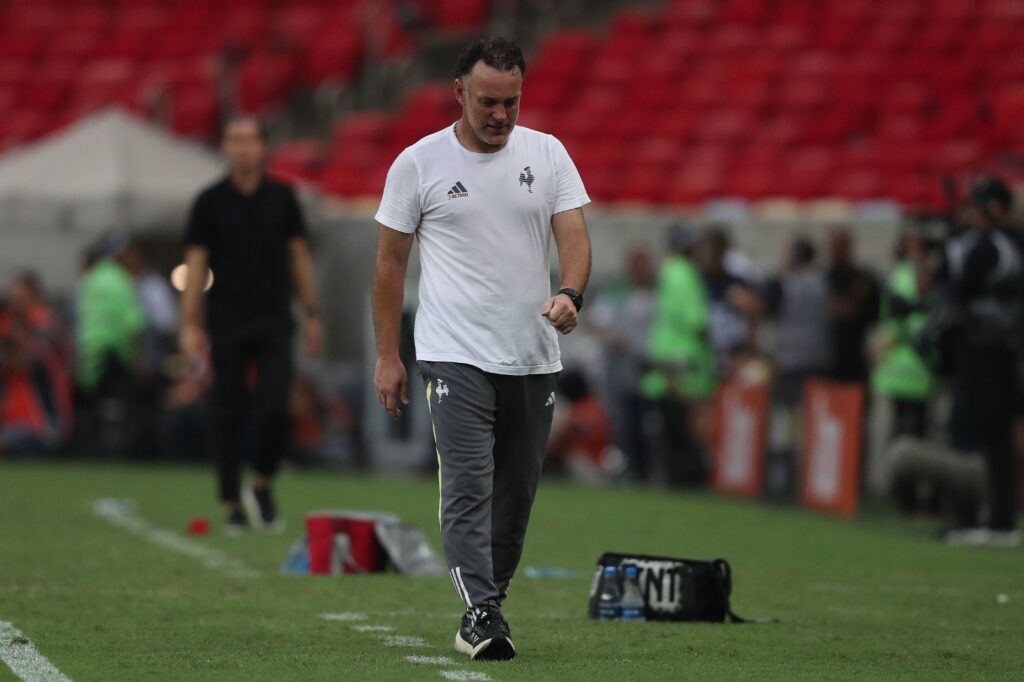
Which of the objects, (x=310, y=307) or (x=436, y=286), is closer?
(x=436, y=286)

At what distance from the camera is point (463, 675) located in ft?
19.5

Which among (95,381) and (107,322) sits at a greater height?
(107,322)

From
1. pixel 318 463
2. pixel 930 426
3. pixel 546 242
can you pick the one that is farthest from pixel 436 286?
pixel 318 463

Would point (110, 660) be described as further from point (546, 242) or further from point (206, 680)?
point (546, 242)

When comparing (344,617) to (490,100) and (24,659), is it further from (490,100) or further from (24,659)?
(490,100)

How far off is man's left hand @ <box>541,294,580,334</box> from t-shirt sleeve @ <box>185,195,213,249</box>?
5.18 meters

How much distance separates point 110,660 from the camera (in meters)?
6.25

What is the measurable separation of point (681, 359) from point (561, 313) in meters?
9.91

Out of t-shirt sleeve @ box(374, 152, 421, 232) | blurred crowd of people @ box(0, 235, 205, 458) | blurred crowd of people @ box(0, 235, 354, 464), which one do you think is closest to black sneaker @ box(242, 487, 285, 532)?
t-shirt sleeve @ box(374, 152, 421, 232)

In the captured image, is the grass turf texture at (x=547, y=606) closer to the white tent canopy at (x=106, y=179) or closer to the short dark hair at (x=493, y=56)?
the short dark hair at (x=493, y=56)

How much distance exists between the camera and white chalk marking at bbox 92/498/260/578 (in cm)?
936

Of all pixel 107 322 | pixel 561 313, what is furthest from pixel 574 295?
pixel 107 322

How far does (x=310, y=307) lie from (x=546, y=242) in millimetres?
4663

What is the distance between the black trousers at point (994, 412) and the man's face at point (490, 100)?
5992 mm
